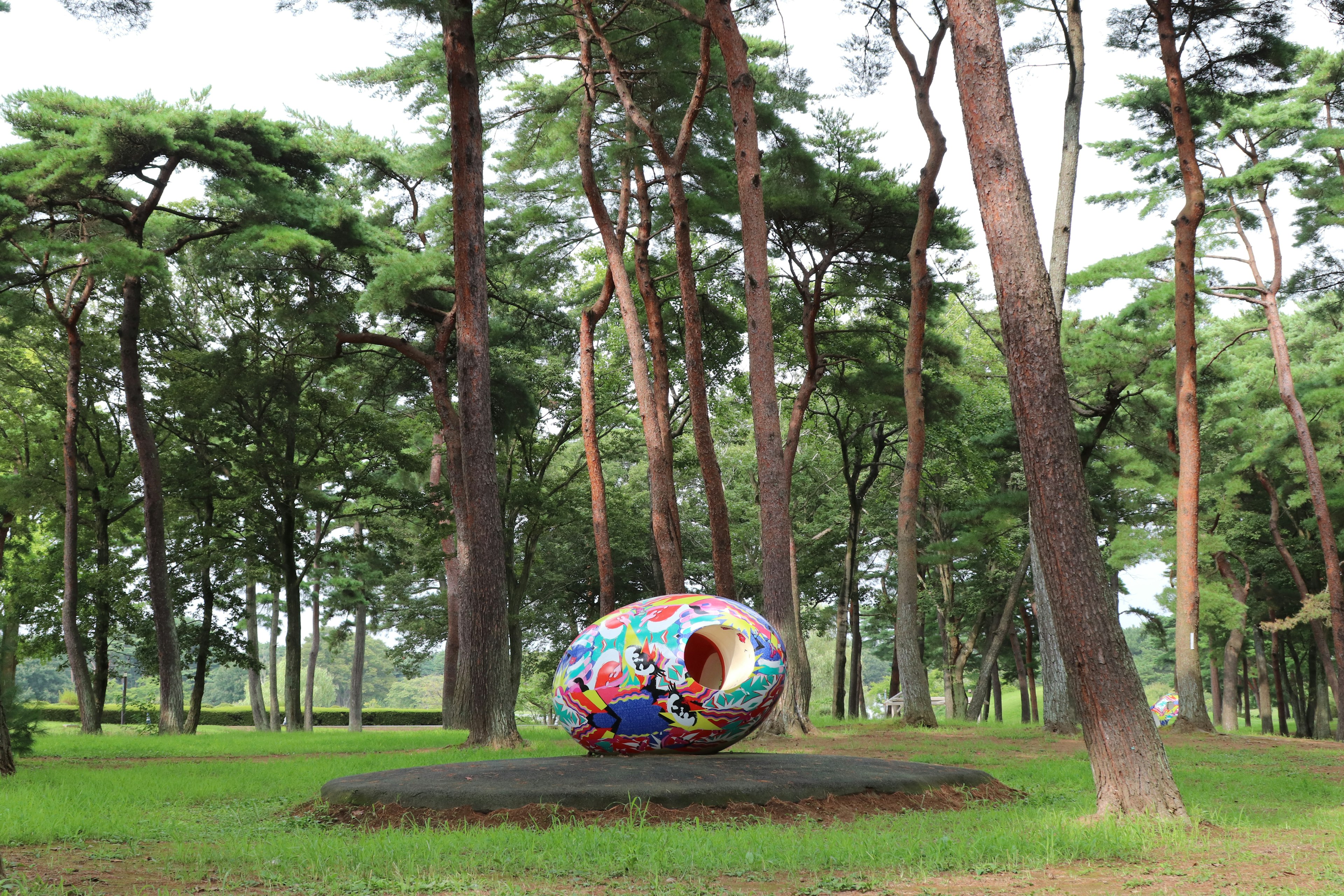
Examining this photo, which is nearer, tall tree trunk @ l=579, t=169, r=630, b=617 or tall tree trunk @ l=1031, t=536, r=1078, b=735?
tall tree trunk @ l=1031, t=536, r=1078, b=735

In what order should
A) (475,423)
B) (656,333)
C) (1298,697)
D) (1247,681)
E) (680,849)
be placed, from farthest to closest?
1. (1247,681)
2. (1298,697)
3. (656,333)
4. (475,423)
5. (680,849)

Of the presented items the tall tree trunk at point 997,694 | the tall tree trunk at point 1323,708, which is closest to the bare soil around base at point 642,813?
the tall tree trunk at point 1323,708

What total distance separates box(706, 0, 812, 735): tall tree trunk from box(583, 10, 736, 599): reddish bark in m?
1.38

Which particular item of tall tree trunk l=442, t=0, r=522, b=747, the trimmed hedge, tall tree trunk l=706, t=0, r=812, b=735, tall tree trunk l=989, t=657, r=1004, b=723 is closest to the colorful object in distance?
tall tree trunk l=989, t=657, r=1004, b=723

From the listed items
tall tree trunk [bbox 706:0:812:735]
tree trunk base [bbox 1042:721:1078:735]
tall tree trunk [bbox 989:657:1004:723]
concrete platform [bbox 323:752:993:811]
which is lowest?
tall tree trunk [bbox 989:657:1004:723]

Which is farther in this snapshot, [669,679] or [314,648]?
[314,648]

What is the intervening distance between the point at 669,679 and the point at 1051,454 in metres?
4.05

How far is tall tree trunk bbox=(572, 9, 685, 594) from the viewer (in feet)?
55.1

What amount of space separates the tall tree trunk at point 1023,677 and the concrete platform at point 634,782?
3010 centimetres

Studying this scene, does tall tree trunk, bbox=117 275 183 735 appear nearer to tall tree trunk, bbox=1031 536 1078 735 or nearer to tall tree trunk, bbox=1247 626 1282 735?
tall tree trunk, bbox=1031 536 1078 735

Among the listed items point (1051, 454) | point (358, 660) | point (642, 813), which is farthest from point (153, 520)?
point (358, 660)

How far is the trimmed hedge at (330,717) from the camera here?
42.2 m

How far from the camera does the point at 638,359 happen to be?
57.8 ft

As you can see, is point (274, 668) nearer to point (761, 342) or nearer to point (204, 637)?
point (204, 637)
